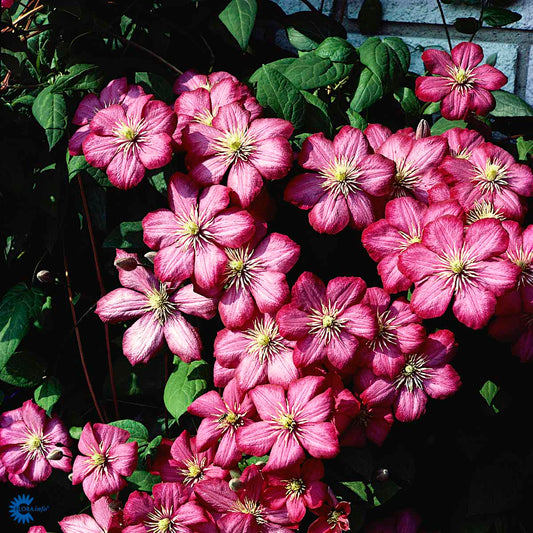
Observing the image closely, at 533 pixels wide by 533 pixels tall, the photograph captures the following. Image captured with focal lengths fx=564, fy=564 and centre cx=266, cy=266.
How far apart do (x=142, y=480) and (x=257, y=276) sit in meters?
0.41

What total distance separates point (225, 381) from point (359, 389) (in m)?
0.19

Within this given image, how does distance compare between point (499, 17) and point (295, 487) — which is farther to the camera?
point (499, 17)

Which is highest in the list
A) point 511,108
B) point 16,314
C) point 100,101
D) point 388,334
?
point 100,101

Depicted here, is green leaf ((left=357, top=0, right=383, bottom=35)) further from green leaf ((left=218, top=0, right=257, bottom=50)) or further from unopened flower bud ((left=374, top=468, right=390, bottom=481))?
unopened flower bud ((left=374, top=468, right=390, bottom=481))

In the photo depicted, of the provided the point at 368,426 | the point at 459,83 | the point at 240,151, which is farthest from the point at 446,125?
the point at 368,426

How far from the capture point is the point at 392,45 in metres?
0.94

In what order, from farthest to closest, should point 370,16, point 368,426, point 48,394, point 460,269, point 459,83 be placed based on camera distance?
1. point 370,16
2. point 48,394
3. point 459,83
4. point 368,426
5. point 460,269

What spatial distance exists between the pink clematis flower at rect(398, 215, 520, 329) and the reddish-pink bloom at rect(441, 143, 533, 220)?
0.10m

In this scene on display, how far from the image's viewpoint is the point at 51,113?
0.84m

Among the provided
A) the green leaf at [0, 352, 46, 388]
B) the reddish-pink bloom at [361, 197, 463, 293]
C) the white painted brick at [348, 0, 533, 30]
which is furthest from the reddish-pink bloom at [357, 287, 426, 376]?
the white painted brick at [348, 0, 533, 30]

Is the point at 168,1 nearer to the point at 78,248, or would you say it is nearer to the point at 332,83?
the point at 332,83

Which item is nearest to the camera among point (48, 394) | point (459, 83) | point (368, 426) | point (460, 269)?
point (460, 269)

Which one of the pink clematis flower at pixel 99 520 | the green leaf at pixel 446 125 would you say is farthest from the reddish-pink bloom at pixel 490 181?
the pink clematis flower at pixel 99 520

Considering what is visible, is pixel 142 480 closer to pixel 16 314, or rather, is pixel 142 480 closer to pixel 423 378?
pixel 16 314
